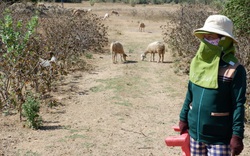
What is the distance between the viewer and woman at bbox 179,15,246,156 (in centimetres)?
306

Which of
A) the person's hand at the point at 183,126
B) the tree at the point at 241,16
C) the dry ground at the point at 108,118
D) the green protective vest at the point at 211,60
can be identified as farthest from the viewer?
the tree at the point at 241,16

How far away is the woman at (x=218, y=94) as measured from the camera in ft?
10.0

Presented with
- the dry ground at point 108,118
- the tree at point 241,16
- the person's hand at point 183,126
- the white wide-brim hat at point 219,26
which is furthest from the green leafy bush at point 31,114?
the tree at point 241,16

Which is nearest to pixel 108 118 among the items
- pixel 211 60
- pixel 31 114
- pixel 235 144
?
pixel 31 114

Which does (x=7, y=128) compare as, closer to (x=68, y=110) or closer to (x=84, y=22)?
(x=68, y=110)

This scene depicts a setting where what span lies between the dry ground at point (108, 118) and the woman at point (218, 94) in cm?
252

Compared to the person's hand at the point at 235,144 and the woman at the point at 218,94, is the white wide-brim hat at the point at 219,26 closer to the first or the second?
the woman at the point at 218,94

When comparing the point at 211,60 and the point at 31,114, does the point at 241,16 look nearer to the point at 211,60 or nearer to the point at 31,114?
the point at 31,114

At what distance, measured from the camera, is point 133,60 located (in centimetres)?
1424

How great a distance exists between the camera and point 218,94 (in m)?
3.14

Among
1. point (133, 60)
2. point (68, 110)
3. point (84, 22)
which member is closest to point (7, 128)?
point (68, 110)

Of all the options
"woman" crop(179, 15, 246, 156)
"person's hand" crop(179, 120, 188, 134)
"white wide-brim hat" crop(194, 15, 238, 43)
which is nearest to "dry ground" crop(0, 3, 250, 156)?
"person's hand" crop(179, 120, 188, 134)

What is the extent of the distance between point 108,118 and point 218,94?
14.1ft

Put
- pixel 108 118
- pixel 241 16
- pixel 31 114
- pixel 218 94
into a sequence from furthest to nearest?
pixel 241 16
pixel 108 118
pixel 31 114
pixel 218 94
